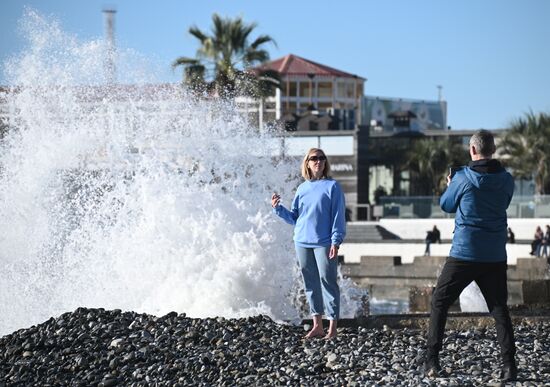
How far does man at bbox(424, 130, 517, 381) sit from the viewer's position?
7863mm

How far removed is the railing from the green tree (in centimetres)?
1119

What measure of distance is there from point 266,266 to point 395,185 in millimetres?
59352

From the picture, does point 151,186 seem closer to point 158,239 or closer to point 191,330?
point 158,239

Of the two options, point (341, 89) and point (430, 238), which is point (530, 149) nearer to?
point (430, 238)

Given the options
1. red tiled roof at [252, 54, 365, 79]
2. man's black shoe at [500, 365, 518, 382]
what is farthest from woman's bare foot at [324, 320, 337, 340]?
red tiled roof at [252, 54, 365, 79]

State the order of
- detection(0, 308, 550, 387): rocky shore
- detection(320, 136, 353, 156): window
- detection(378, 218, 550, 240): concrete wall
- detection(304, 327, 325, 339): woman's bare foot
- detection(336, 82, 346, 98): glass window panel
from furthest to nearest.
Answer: detection(336, 82, 346, 98): glass window panel
detection(320, 136, 353, 156): window
detection(378, 218, 550, 240): concrete wall
detection(304, 327, 325, 339): woman's bare foot
detection(0, 308, 550, 387): rocky shore

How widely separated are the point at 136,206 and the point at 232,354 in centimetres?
462

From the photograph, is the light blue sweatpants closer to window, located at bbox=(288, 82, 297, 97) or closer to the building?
the building

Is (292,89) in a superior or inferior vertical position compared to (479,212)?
superior

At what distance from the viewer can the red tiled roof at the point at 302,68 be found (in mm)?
100938

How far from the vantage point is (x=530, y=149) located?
5994 cm

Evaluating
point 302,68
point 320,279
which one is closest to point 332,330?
point 320,279

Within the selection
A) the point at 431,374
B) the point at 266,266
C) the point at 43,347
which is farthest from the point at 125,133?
the point at 431,374

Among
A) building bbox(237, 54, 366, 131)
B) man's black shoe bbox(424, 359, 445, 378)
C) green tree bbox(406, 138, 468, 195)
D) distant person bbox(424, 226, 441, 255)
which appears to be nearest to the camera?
man's black shoe bbox(424, 359, 445, 378)
